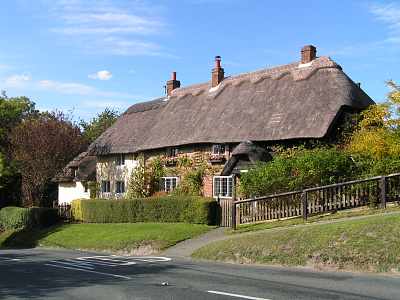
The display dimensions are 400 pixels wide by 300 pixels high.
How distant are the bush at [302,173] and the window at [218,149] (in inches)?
305

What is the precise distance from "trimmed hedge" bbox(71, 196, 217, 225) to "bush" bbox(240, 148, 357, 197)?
329cm

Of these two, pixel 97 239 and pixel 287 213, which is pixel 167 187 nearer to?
pixel 97 239

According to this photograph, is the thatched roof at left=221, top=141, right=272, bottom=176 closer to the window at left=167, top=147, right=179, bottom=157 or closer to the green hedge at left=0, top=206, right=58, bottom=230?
the window at left=167, top=147, right=179, bottom=157

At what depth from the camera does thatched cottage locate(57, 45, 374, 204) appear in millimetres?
29781

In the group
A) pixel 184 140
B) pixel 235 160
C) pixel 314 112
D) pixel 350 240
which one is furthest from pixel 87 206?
pixel 350 240

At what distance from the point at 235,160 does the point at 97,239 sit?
29.2ft

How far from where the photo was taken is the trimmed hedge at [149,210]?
92.2ft

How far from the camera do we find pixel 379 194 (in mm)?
21031

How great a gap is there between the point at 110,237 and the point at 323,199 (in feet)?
37.4

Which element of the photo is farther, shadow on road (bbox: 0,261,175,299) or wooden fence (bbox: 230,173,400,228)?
wooden fence (bbox: 230,173,400,228)

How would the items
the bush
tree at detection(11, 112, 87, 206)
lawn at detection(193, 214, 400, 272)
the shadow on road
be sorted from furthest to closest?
tree at detection(11, 112, 87, 206), the bush, lawn at detection(193, 214, 400, 272), the shadow on road

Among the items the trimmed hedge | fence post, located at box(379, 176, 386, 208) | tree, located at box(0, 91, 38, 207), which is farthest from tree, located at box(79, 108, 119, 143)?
fence post, located at box(379, 176, 386, 208)

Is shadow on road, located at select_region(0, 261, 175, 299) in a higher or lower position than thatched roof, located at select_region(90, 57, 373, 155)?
lower

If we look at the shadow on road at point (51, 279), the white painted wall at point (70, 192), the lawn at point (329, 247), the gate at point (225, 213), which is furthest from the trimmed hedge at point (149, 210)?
the shadow on road at point (51, 279)
